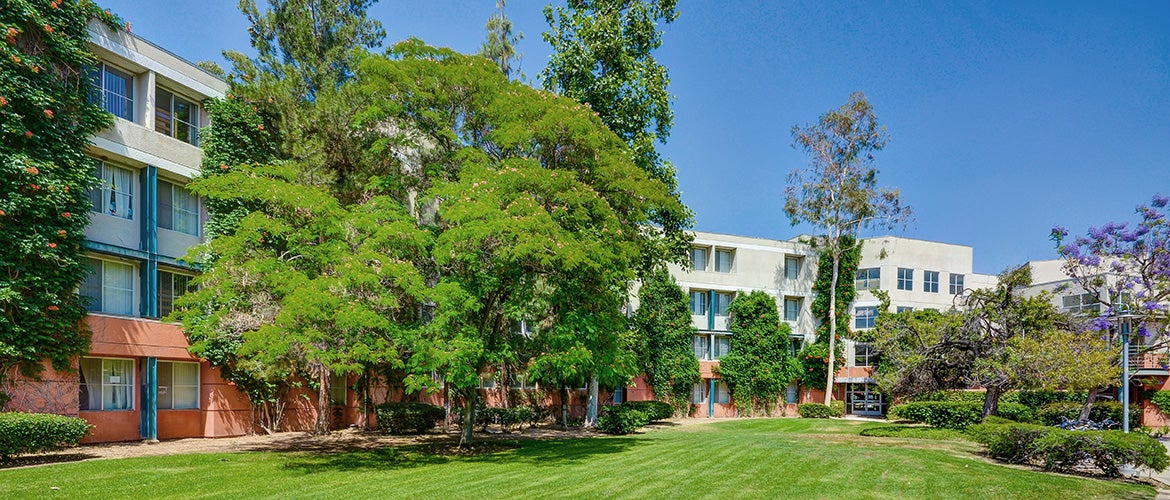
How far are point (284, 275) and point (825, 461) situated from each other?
42.0 ft

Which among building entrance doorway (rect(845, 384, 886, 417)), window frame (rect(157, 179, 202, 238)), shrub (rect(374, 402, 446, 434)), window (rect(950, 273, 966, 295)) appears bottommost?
→ building entrance doorway (rect(845, 384, 886, 417))

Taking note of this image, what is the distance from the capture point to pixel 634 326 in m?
33.7

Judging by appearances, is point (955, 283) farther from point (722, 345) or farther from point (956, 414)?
point (956, 414)

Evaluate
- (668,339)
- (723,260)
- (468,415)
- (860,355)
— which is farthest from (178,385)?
(860,355)

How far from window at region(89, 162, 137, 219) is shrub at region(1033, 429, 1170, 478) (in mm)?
24266

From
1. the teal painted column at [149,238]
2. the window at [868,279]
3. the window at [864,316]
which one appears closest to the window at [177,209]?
the teal painted column at [149,238]

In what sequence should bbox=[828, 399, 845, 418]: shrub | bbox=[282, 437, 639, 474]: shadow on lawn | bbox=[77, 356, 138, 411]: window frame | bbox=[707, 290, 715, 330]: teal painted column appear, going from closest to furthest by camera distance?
bbox=[282, 437, 639, 474]: shadow on lawn < bbox=[77, 356, 138, 411]: window frame < bbox=[828, 399, 845, 418]: shrub < bbox=[707, 290, 715, 330]: teal painted column

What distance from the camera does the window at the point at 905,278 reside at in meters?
42.8

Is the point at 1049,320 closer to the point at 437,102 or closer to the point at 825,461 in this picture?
the point at 825,461

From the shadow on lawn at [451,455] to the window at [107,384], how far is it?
22.7ft

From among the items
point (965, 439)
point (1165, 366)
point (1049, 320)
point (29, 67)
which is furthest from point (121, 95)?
point (1165, 366)

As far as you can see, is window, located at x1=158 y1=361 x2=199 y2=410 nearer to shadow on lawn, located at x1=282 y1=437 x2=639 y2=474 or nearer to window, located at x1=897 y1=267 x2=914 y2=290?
shadow on lawn, located at x1=282 y1=437 x2=639 y2=474

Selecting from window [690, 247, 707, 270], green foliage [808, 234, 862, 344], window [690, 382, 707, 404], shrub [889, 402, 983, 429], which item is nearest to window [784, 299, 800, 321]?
green foliage [808, 234, 862, 344]

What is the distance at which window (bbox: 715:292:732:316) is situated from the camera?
40750mm
